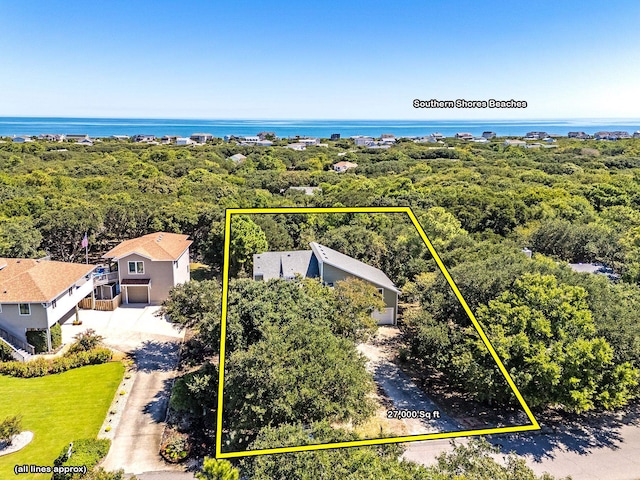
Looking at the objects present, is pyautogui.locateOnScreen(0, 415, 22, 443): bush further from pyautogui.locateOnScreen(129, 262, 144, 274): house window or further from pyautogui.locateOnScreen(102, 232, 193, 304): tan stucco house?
pyautogui.locateOnScreen(129, 262, 144, 274): house window

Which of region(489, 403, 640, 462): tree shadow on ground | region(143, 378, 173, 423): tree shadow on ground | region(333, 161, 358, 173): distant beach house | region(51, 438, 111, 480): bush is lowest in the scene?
region(143, 378, 173, 423): tree shadow on ground

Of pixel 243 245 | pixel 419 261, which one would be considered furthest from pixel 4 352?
pixel 419 261

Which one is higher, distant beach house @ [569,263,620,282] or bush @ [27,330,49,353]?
distant beach house @ [569,263,620,282]

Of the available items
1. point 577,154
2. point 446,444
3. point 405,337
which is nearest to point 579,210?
point 405,337

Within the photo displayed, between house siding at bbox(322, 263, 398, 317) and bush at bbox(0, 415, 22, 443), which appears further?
house siding at bbox(322, 263, 398, 317)

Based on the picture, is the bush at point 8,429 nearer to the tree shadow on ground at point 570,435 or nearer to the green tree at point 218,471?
the green tree at point 218,471

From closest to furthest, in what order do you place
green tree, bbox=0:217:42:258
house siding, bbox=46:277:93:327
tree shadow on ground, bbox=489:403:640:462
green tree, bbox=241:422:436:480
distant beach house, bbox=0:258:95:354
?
green tree, bbox=241:422:436:480 < tree shadow on ground, bbox=489:403:640:462 < distant beach house, bbox=0:258:95:354 < house siding, bbox=46:277:93:327 < green tree, bbox=0:217:42:258

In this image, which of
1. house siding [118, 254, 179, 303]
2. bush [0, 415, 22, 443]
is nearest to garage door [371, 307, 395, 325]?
house siding [118, 254, 179, 303]

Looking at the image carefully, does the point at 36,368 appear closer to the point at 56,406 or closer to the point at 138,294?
the point at 56,406
